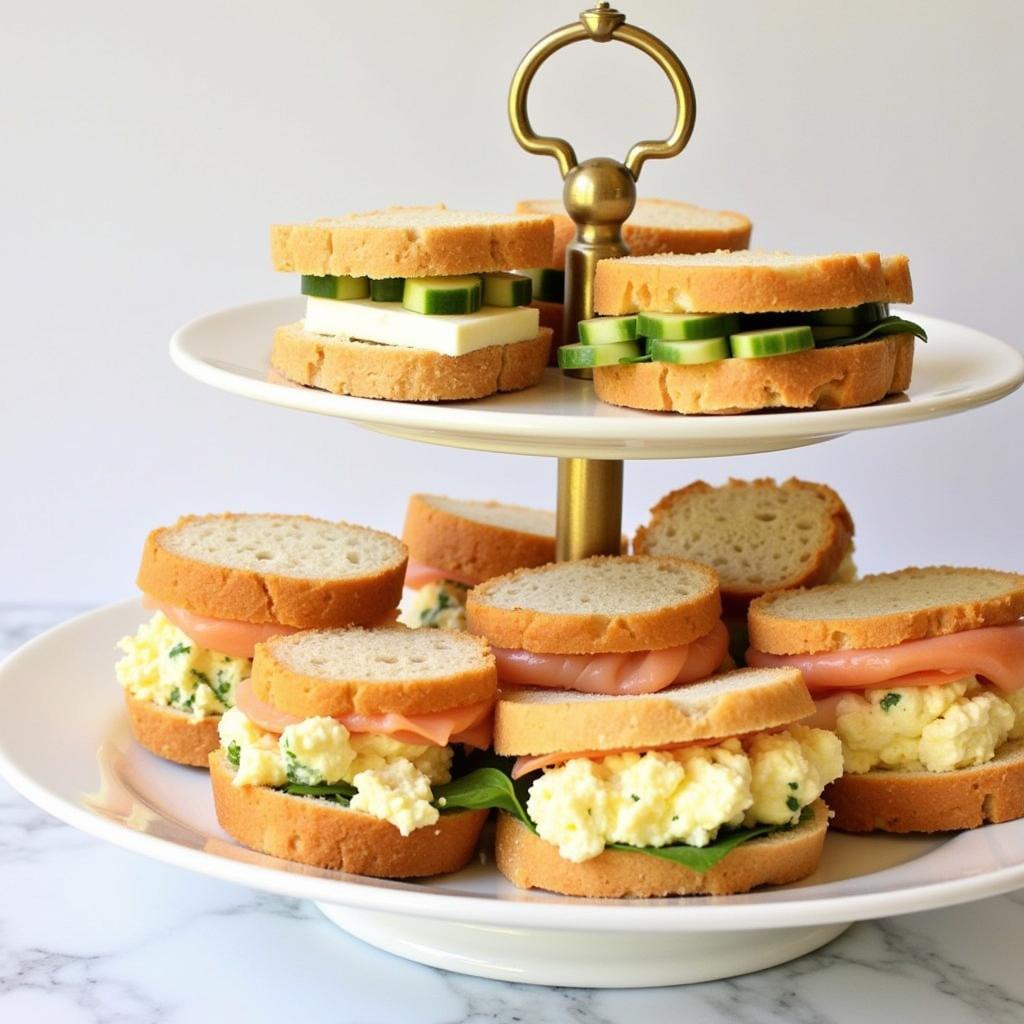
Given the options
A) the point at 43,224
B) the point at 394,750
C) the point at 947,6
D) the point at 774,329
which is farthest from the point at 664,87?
the point at 394,750

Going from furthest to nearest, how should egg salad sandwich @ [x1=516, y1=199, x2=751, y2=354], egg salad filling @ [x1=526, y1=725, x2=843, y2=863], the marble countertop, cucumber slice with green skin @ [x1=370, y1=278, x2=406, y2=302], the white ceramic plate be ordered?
1. egg salad sandwich @ [x1=516, y1=199, x2=751, y2=354]
2. cucumber slice with green skin @ [x1=370, y1=278, x2=406, y2=302]
3. the marble countertop
4. egg salad filling @ [x1=526, y1=725, x2=843, y2=863]
5. the white ceramic plate

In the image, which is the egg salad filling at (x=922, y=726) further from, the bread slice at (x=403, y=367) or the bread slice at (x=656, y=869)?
the bread slice at (x=403, y=367)

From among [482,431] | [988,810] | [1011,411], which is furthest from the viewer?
[1011,411]

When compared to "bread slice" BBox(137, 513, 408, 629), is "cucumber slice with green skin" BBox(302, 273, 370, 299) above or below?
above

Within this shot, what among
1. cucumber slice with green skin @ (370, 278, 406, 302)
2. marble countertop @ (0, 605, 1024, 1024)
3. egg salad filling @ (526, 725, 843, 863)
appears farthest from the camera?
cucumber slice with green skin @ (370, 278, 406, 302)

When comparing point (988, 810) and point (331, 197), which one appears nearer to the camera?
point (988, 810)

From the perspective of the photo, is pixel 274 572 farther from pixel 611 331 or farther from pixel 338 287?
pixel 611 331

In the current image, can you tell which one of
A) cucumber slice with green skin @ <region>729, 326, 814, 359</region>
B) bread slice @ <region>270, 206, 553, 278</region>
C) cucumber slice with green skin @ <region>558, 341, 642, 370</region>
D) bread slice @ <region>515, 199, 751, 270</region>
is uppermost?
bread slice @ <region>270, 206, 553, 278</region>

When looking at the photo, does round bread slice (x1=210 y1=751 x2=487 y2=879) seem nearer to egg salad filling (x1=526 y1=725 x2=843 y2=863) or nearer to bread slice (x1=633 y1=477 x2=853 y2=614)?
egg salad filling (x1=526 y1=725 x2=843 y2=863)

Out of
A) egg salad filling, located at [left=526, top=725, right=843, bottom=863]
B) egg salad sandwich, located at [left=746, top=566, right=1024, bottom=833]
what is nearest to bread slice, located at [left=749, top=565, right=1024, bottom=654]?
egg salad sandwich, located at [left=746, top=566, right=1024, bottom=833]

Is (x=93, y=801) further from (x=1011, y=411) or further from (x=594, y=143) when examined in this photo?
(x=1011, y=411)
